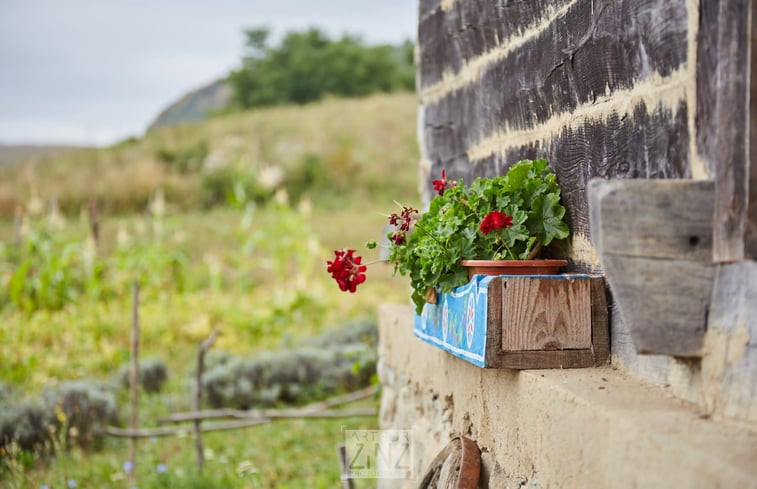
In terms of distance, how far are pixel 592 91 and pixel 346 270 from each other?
963 millimetres

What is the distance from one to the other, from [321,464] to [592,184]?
427 cm

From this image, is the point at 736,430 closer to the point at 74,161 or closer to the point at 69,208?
the point at 69,208

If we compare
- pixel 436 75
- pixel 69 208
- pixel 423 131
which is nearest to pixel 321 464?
pixel 423 131

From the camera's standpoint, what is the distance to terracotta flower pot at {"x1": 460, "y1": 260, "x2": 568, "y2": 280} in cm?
232

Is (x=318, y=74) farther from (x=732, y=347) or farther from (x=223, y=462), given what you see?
(x=732, y=347)

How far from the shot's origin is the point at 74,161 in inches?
786

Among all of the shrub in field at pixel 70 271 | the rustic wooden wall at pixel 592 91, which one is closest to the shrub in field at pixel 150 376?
the shrub in field at pixel 70 271

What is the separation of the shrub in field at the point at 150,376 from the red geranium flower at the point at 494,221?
5753 mm

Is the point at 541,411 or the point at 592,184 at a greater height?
the point at 592,184

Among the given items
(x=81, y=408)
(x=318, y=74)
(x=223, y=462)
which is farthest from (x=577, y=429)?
(x=318, y=74)

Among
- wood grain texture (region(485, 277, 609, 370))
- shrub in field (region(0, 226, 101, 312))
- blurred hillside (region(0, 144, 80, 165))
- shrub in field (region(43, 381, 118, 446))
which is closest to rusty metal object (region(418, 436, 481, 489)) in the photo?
wood grain texture (region(485, 277, 609, 370))

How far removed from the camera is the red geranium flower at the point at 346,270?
8.45ft

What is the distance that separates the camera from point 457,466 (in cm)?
253

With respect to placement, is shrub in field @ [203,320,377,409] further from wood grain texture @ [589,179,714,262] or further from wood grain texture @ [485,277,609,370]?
wood grain texture @ [589,179,714,262]
